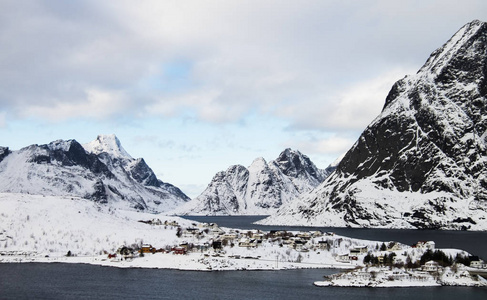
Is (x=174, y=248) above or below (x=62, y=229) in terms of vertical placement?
below

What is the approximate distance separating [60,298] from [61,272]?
31.9 metres

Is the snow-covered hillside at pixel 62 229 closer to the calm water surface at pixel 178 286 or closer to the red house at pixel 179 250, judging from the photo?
the red house at pixel 179 250

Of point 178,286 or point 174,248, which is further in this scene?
point 174,248

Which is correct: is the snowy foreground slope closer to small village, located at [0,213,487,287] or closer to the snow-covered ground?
the snow-covered ground

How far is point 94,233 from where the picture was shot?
16750 cm

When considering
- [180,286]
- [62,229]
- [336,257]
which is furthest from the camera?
[62,229]

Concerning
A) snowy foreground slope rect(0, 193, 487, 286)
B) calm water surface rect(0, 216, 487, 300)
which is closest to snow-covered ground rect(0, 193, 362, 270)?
snowy foreground slope rect(0, 193, 487, 286)

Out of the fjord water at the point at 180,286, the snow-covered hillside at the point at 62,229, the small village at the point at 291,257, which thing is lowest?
the fjord water at the point at 180,286

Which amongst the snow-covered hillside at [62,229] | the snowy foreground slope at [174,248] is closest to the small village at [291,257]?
the snowy foreground slope at [174,248]

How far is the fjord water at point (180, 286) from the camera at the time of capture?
93.9 metres

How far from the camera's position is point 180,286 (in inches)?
4048

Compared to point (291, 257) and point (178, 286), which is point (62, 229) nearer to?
point (291, 257)

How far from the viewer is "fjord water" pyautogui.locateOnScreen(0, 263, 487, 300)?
3696 inches

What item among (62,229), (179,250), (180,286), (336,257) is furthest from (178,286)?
(62,229)
